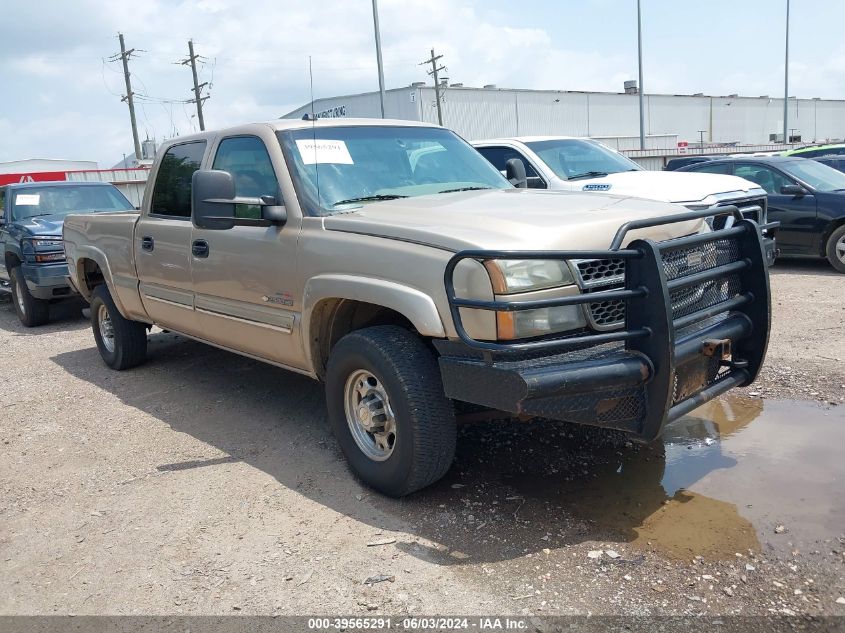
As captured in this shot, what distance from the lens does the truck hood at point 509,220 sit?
3.25 metres

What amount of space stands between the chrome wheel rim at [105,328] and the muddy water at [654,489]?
3.85m

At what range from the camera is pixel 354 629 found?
2.78 metres

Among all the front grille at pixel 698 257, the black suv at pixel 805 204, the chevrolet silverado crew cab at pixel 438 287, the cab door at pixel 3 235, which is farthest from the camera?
the cab door at pixel 3 235

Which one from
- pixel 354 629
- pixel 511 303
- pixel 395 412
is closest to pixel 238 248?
pixel 395 412

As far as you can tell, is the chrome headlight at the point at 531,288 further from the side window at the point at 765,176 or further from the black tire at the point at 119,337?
the side window at the point at 765,176

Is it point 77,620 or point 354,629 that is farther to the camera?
point 77,620

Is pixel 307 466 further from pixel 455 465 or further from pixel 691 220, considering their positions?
pixel 691 220

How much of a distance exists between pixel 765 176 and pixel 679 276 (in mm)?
8391

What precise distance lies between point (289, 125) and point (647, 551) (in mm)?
3134

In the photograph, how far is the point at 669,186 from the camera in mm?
8094

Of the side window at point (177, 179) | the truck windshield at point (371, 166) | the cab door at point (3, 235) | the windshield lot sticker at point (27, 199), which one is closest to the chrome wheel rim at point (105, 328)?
the side window at point (177, 179)

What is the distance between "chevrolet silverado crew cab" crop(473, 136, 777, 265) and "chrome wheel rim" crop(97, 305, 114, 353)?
428 cm

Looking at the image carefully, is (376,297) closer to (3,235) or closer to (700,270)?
(700,270)

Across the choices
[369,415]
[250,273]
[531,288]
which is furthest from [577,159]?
[531,288]
